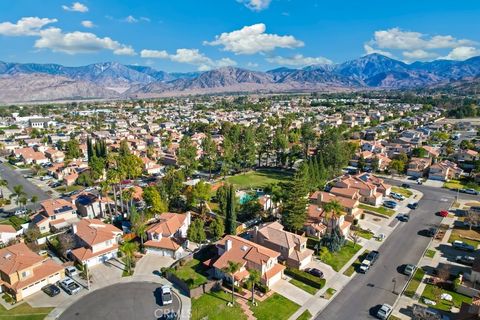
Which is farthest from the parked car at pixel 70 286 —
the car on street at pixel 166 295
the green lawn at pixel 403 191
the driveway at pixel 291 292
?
the green lawn at pixel 403 191

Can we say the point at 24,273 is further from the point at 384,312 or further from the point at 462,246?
the point at 462,246

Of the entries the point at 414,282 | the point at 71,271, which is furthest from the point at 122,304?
the point at 414,282

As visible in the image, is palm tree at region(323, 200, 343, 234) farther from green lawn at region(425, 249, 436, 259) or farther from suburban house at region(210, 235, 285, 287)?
green lawn at region(425, 249, 436, 259)

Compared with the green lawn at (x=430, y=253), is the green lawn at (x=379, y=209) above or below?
above

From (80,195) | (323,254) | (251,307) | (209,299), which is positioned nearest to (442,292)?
(323,254)

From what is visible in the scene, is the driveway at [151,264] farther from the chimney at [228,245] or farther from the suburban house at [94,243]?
the chimney at [228,245]
